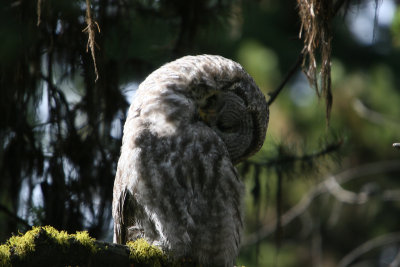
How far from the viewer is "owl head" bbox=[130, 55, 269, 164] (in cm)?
271

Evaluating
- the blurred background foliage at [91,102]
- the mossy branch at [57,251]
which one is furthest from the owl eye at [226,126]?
the mossy branch at [57,251]

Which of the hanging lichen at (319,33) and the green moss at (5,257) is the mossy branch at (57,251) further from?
the hanging lichen at (319,33)

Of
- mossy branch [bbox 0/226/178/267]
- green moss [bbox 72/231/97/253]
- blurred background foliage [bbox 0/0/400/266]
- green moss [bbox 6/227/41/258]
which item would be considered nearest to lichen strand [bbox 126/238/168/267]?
mossy branch [bbox 0/226/178/267]

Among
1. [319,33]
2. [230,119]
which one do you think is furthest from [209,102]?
[319,33]

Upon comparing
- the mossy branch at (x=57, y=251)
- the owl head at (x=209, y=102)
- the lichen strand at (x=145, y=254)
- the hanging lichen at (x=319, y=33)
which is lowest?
the lichen strand at (x=145, y=254)

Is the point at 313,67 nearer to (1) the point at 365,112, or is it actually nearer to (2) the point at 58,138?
(2) the point at 58,138

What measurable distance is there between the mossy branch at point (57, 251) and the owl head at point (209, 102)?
2.42 feet

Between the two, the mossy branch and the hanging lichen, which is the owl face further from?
the mossy branch

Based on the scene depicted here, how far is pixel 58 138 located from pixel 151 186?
2.69 ft

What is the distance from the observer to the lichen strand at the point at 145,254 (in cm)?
220

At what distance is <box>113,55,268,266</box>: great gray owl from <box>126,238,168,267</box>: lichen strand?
0.15m

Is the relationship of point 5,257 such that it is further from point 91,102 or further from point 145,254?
point 91,102

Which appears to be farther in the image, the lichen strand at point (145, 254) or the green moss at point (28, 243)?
the lichen strand at point (145, 254)

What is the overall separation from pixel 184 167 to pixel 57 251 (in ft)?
2.67
